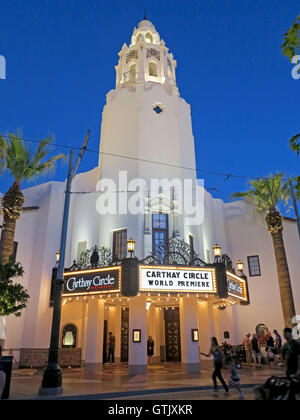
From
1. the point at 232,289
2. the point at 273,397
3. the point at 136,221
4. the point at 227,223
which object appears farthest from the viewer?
the point at 227,223

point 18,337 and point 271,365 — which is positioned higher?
point 18,337

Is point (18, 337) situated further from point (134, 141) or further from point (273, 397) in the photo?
point (273, 397)

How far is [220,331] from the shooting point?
76.4 ft

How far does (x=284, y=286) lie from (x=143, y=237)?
901 cm

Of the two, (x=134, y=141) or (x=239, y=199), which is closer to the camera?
(x=134, y=141)

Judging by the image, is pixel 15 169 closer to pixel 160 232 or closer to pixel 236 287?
pixel 160 232

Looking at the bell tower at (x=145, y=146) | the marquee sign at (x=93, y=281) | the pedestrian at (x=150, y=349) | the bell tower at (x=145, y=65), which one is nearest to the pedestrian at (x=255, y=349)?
the pedestrian at (x=150, y=349)

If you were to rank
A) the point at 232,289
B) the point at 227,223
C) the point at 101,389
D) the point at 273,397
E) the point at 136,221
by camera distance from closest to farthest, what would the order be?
the point at 273,397
the point at 101,389
the point at 232,289
the point at 136,221
the point at 227,223

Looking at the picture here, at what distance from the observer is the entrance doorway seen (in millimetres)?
22750

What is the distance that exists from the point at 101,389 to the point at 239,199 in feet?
61.9

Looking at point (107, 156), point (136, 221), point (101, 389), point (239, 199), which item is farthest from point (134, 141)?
point (101, 389)

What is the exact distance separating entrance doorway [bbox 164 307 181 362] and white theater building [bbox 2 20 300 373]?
7 cm

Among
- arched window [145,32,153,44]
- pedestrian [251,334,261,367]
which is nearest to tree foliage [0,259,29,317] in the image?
pedestrian [251,334,261,367]

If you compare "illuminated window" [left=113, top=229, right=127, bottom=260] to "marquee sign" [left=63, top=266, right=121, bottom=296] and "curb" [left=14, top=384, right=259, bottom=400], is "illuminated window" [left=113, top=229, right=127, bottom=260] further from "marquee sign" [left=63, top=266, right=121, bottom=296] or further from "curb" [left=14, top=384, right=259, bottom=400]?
"curb" [left=14, top=384, right=259, bottom=400]
